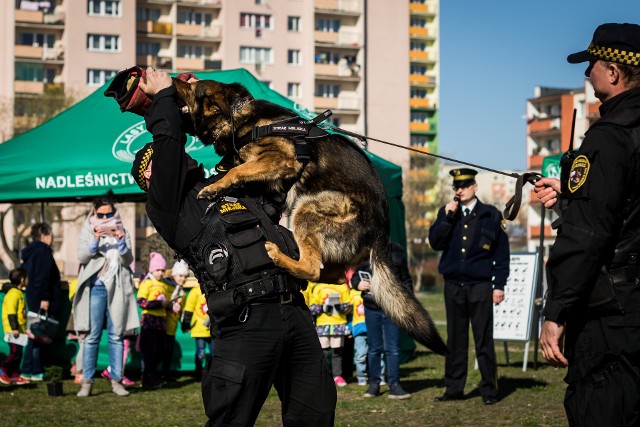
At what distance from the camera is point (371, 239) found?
13.9 ft

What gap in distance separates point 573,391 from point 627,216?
74 cm

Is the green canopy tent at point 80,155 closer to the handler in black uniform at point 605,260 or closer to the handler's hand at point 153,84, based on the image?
the handler's hand at point 153,84

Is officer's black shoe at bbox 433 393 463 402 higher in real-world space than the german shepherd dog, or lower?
Answer: lower

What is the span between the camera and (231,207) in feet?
12.4

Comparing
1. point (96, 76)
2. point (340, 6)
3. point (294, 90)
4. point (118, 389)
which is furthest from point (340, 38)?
point (118, 389)

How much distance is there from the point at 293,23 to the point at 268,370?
67.7 meters

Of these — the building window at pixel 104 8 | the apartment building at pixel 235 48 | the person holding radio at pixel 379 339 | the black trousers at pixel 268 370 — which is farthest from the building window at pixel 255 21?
the black trousers at pixel 268 370

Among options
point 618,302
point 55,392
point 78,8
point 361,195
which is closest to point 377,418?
point 55,392

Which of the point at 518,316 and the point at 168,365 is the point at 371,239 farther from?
the point at 518,316

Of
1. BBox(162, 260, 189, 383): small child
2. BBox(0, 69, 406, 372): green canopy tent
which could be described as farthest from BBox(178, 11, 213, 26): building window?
BBox(162, 260, 189, 383): small child

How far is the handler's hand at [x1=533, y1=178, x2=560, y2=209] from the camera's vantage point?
379cm

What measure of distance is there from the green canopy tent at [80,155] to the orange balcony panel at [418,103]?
82.3m

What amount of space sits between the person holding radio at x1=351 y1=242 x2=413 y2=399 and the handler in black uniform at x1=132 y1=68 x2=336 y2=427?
5614 millimetres

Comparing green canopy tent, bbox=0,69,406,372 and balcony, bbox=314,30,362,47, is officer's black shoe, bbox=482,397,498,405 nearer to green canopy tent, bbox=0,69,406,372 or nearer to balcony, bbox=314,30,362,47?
green canopy tent, bbox=0,69,406,372
